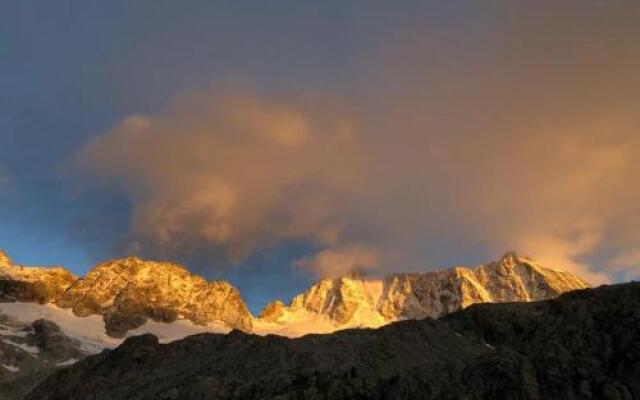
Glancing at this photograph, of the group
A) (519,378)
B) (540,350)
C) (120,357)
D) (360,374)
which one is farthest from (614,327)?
(120,357)

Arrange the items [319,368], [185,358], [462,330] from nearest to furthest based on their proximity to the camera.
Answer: [319,368], [185,358], [462,330]

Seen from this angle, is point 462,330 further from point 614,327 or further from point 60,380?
point 60,380

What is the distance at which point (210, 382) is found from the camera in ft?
438

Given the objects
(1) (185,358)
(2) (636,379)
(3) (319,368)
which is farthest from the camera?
(1) (185,358)

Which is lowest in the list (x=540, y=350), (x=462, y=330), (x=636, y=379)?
(x=636, y=379)

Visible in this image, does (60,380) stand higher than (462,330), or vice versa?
(462,330)

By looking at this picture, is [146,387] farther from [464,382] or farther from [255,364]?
[464,382]

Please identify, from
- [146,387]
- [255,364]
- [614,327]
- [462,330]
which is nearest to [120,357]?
[146,387]

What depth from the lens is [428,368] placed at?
13025cm

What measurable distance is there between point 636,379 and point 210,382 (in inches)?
2857

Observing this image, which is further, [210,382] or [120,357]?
[120,357]

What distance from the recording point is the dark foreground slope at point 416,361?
117875 millimetres

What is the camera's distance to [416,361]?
5733 inches

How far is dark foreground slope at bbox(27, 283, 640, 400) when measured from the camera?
117875mm
